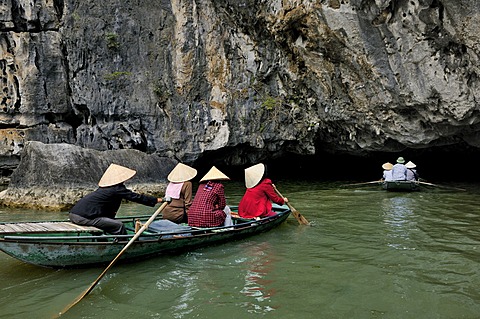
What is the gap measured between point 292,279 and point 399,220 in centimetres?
447

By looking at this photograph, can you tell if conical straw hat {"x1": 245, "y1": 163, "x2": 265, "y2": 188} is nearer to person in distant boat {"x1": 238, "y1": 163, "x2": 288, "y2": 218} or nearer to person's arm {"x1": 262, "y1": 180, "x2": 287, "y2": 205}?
person in distant boat {"x1": 238, "y1": 163, "x2": 288, "y2": 218}

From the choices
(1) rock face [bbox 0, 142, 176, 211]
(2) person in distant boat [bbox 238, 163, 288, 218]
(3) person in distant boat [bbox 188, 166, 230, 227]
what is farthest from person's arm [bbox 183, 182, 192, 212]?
(1) rock face [bbox 0, 142, 176, 211]

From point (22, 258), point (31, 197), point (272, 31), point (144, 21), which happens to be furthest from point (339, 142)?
point (22, 258)

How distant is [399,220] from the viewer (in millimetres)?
8742

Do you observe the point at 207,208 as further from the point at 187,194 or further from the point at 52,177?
the point at 52,177

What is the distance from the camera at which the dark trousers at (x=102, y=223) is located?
19.6ft

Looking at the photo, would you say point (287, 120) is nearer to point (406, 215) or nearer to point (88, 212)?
point (406, 215)

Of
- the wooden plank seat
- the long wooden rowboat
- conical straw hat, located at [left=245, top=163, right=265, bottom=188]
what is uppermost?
conical straw hat, located at [left=245, top=163, right=265, bottom=188]

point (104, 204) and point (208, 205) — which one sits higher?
point (104, 204)

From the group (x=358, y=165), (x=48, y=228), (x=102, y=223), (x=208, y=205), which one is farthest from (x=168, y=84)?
(x=358, y=165)

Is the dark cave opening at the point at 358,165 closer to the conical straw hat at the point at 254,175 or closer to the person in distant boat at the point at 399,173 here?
the person in distant boat at the point at 399,173

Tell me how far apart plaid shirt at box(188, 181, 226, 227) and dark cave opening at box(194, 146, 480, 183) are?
35.5 ft

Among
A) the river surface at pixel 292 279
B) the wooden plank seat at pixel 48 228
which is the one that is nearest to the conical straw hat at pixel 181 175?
the river surface at pixel 292 279

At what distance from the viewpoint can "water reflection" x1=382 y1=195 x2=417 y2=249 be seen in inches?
272
